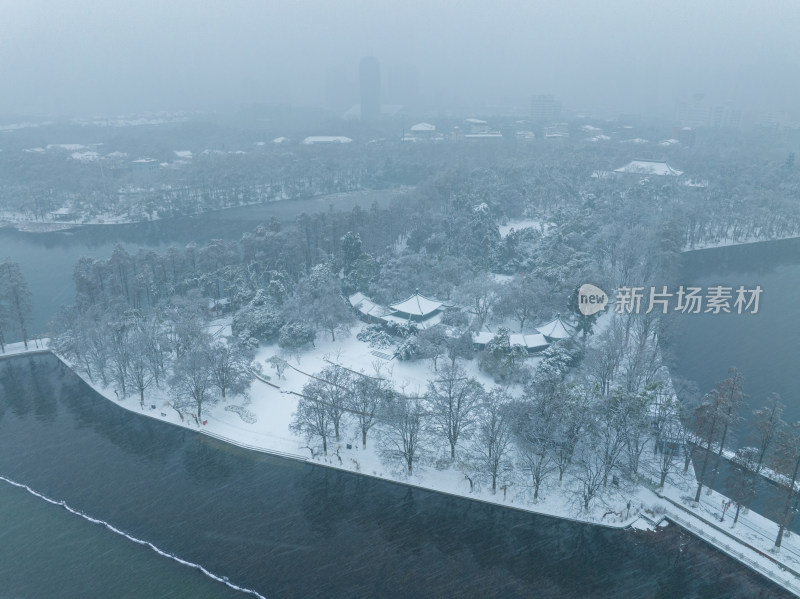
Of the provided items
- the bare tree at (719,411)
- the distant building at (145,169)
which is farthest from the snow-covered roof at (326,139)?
the bare tree at (719,411)

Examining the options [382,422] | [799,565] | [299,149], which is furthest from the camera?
[299,149]

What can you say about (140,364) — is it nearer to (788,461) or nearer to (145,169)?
(788,461)

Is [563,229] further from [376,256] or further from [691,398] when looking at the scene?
[691,398]

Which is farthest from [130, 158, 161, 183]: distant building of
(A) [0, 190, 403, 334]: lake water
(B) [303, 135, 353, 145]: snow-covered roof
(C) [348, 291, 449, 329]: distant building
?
(C) [348, 291, 449, 329]: distant building

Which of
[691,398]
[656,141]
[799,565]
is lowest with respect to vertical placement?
[799,565]

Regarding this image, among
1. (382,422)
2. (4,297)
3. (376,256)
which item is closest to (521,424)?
(382,422)

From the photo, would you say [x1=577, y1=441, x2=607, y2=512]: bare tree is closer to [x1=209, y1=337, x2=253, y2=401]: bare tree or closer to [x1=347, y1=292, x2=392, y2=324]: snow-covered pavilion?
[x1=347, y1=292, x2=392, y2=324]: snow-covered pavilion

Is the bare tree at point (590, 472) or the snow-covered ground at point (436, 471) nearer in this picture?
the snow-covered ground at point (436, 471)

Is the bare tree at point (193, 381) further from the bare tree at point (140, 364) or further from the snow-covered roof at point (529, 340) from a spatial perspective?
the snow-covered roof at point (529, 340)
